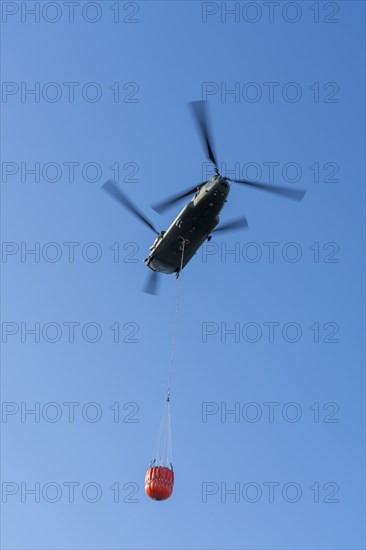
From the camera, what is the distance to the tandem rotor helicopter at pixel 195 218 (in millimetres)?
31156

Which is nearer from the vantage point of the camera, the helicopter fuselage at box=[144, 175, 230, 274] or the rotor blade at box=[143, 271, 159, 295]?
the helicopter fuselage at box=[144, 175, 230, 274]

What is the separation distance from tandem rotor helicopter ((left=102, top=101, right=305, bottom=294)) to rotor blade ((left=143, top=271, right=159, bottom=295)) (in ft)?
5.77

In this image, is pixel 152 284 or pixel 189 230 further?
pixel 152 284

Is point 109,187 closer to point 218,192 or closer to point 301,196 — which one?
point 218,192

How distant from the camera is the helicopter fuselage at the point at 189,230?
31.0 metres

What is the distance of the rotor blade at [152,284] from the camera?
3719 cm

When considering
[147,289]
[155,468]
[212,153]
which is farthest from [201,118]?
[155,468]

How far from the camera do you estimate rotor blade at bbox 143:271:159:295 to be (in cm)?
3719

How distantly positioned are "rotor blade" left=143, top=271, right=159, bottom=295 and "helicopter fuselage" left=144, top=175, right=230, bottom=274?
64.2 inches

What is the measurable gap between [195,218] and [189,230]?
73 cm

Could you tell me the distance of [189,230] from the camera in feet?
106

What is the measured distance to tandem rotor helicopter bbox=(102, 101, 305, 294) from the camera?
3116 centimetres

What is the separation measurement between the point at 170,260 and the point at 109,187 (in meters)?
4.38

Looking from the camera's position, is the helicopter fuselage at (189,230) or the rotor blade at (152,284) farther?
the rotor blade at (152,284)
